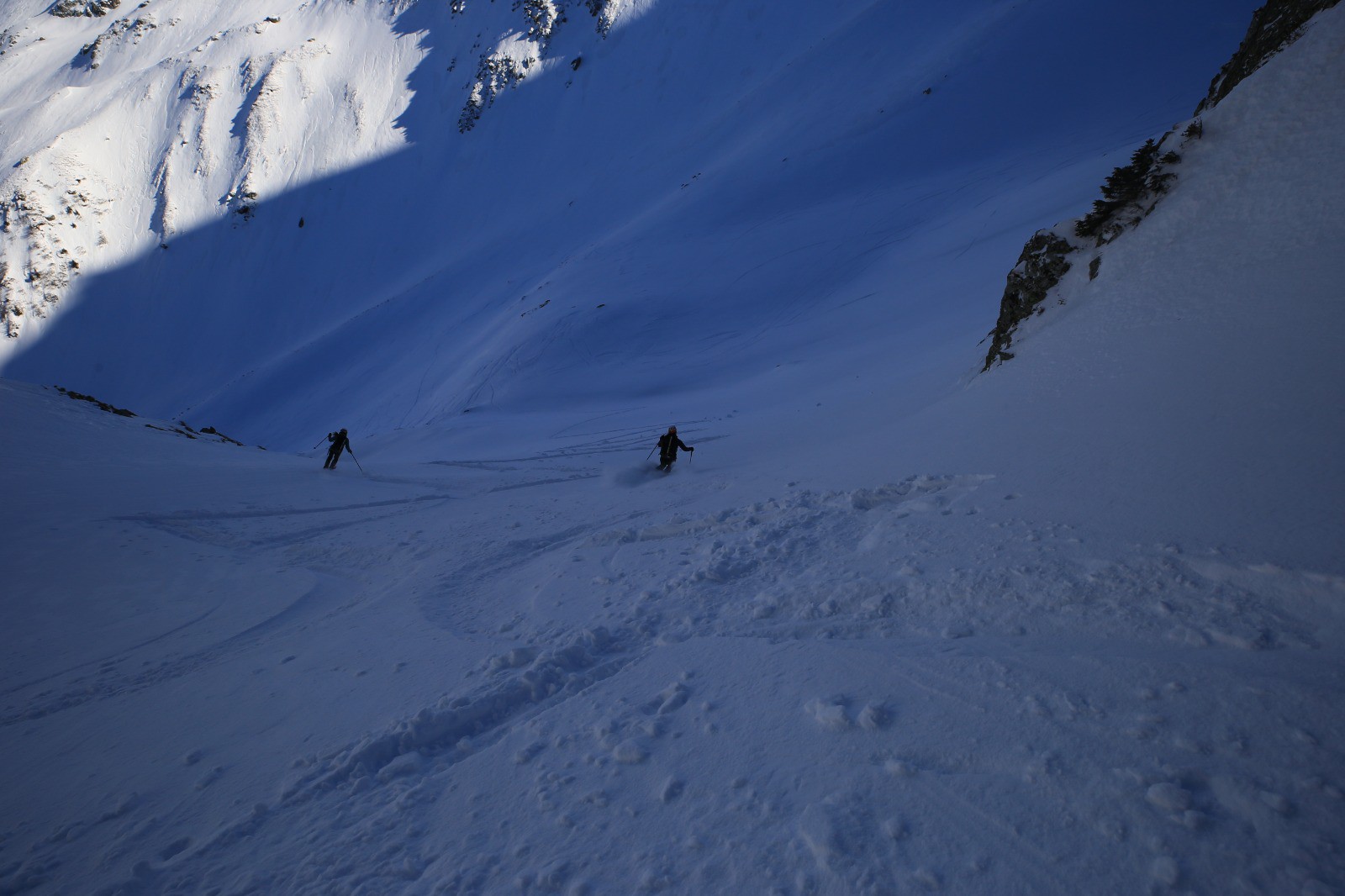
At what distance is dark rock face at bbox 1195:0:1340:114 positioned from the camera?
32.2 feet

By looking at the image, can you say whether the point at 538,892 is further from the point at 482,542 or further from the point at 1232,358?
the point at 1232,358

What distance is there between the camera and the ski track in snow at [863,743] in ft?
8.07

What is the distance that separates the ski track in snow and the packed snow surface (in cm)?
2

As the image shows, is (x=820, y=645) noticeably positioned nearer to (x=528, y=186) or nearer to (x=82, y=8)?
(x=528, y=186)

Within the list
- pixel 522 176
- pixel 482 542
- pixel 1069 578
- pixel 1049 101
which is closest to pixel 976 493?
pixel 1069 578

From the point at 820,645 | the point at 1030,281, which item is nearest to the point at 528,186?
the point at 1030,281

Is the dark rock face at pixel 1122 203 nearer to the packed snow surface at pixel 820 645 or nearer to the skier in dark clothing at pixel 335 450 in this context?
the packed snow surface at pixel 820 645

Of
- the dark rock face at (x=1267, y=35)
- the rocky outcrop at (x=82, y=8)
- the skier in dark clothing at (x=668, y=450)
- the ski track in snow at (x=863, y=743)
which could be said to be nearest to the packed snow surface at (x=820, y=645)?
the ski track in snow at (x=863, y=743)

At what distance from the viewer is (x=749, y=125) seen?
41.8m

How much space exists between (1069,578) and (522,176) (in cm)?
5837

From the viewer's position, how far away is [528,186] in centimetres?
5328

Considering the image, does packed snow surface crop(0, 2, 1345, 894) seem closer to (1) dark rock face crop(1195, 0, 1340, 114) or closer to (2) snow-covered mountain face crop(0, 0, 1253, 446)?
(1) dark rock face crop(1195, 0, 1340, 114)

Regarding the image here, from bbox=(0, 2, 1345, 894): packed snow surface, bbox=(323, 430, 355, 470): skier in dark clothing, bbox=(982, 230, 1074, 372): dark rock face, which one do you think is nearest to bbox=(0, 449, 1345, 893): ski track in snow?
bbox=(0, 2, 1345, 894): packed snow surface

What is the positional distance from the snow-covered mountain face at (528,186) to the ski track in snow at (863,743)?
13169mm
